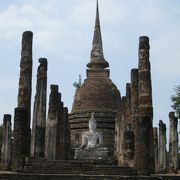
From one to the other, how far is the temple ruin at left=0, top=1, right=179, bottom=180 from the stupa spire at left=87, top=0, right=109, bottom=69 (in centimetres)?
57

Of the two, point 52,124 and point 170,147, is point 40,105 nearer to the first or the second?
point 52,124

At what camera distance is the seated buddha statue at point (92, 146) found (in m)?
27.2

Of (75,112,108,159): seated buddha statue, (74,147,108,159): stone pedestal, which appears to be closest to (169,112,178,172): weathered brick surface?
(75,112,108,159): seated buddha statue

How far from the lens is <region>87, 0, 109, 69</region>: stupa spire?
36062 millimetres

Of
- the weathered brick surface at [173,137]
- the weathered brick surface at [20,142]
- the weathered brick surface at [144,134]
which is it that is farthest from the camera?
the weathered brick surface at [173,137]

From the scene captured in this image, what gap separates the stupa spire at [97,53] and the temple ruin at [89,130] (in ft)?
1.86

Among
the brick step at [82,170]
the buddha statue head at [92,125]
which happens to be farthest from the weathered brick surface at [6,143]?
the buddha statue head at [92,125]

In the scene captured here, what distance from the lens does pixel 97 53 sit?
37.0m

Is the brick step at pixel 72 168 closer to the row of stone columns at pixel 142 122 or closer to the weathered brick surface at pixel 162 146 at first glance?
the row of stone columns at pixel 142 122

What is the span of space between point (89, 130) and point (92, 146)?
9.49 ft

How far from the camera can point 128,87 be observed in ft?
73.9

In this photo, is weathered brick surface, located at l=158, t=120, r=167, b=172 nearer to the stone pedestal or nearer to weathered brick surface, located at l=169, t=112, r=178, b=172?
weathered brick surface, located at l=169, t=112, r=178, b=172

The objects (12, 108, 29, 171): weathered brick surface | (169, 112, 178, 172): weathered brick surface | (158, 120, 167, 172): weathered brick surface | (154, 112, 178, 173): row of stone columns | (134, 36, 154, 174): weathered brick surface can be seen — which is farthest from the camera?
(158, 120, 167, 172): weathered brick surface

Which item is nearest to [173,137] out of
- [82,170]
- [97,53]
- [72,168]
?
[72,168]
